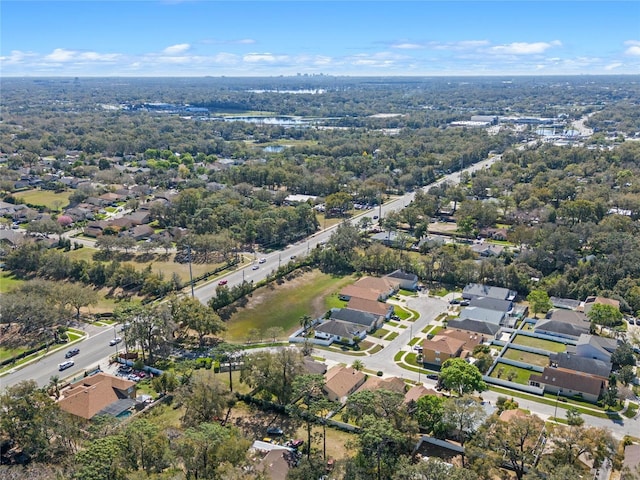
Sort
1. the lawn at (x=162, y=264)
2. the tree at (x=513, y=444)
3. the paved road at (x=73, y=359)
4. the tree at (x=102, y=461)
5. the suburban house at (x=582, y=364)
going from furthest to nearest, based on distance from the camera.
Answer: the lawn at (x=162, y=264), the paved road at (x=73, y=359), the suburban house at (x=582, y=364), the tree at (x=513, y=444), the tree at (x=102, y=461)

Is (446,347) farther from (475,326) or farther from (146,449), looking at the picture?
(146,449)

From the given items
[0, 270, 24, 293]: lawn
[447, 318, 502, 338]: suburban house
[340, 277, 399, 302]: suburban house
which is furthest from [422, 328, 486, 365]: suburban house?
[0, 270, 24, 293]: lawn

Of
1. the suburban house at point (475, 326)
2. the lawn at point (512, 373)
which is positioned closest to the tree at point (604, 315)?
the suburban house at point (475, 326)

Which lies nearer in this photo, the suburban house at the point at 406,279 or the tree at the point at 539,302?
the tree at the point at 539,302

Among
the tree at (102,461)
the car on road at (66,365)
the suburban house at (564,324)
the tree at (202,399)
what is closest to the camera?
the tree at (102,461)

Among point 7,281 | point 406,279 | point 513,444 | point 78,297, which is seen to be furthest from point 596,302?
point 7,281

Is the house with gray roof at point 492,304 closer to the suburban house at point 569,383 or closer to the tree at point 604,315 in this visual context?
the tree at point 604,315
